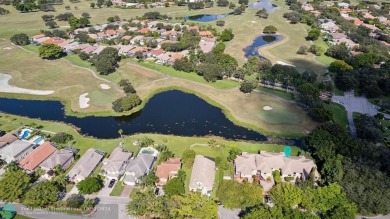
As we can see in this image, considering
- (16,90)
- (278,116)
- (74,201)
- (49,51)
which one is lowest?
(74,201)

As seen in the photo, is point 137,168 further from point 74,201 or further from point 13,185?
point 13,185

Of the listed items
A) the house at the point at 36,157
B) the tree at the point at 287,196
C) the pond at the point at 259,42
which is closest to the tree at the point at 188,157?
the tree at the point at 287,196

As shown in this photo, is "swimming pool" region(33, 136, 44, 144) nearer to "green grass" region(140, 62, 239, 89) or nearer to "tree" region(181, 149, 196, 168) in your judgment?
"tree" region(181, 149, 196, 168)

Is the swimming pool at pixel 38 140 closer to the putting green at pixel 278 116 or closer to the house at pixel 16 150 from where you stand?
the house at pixel 16 150

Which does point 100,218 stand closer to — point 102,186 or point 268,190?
point 102,186

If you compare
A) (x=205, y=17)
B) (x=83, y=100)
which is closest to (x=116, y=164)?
(x=83, y=100)

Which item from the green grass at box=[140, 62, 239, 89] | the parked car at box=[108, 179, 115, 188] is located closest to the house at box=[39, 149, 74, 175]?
the parked car at box=[108, 179, 115, 188]
